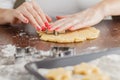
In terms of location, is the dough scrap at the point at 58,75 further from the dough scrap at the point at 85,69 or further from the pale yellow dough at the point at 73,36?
the pale yellow dough at the point at 73,36

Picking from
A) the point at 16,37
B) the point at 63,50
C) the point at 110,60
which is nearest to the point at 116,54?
the point at 110,60

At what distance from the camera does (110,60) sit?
87cm

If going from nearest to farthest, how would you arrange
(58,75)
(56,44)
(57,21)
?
(58,75) → (56,44) → (57,21)

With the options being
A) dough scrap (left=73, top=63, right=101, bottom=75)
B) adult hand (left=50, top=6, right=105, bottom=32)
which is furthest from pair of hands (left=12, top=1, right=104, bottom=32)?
dough scrap (left=73, top=63, right=101, bottom=75)

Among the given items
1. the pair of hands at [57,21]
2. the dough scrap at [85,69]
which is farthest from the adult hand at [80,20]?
the dough scrap at [85,69]

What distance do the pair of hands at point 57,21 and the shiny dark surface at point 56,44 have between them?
42 millimetres

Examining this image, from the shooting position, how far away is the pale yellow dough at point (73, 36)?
1077 mm

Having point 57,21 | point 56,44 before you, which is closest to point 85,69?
point 56,44

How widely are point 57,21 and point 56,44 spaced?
16 centimetres

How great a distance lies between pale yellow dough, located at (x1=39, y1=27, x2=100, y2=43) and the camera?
1.08m

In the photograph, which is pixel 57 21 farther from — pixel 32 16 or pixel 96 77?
pixel 96 77

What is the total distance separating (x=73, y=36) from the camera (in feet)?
3.62

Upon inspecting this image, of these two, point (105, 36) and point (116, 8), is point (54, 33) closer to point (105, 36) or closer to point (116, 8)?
point (105, 36)

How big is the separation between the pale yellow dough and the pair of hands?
0.08ft
